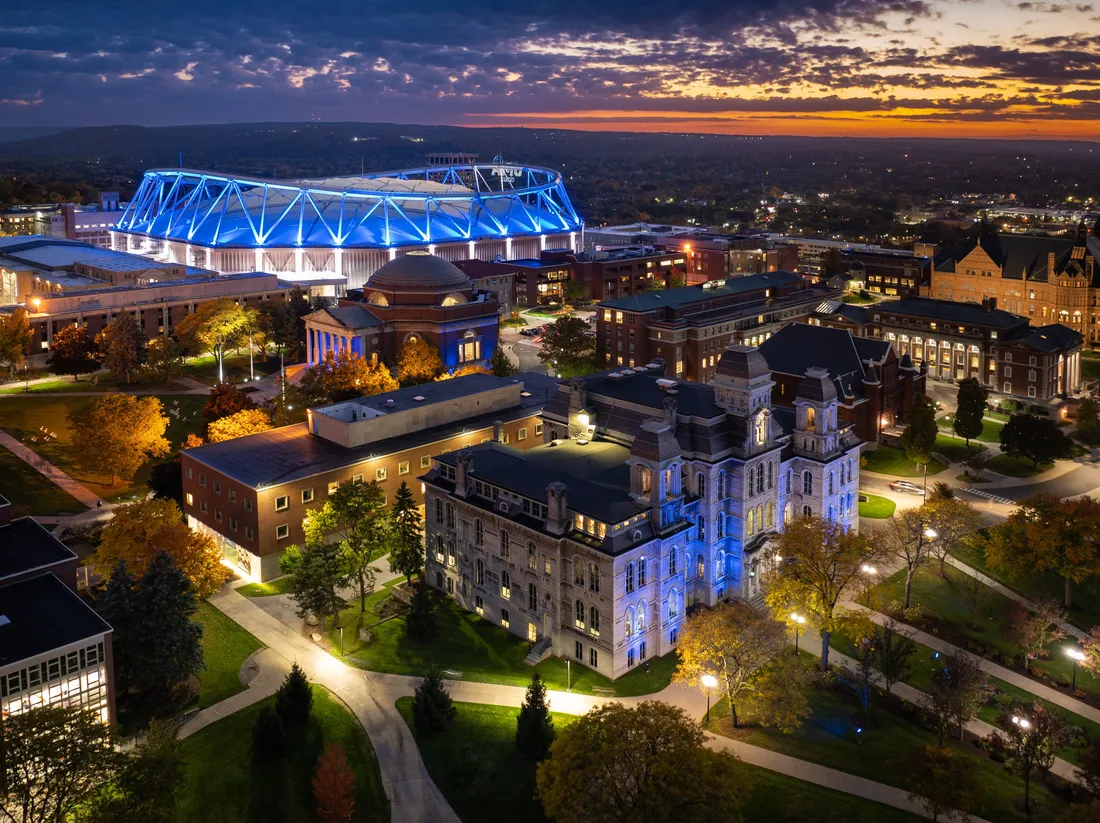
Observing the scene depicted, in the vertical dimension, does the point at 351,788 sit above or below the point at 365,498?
below

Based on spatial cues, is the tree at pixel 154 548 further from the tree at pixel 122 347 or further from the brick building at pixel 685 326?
the brick building at pixel 685 326

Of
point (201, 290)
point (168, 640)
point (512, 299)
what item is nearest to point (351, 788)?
point (168, 640)

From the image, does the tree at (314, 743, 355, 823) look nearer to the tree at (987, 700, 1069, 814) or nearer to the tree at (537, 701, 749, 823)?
the tree at (537, 701, 749, 823)

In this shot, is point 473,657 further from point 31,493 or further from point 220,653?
point 31,493

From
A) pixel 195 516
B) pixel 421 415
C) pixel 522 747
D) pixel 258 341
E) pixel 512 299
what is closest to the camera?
pixel 522 747

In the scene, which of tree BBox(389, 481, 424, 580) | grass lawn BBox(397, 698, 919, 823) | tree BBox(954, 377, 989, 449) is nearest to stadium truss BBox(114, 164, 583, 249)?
tree BBox(954, 377, 989, 449)

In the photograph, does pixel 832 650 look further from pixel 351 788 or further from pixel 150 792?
pixel 150 792

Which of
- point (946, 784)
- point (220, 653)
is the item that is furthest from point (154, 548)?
point (946, 784)
